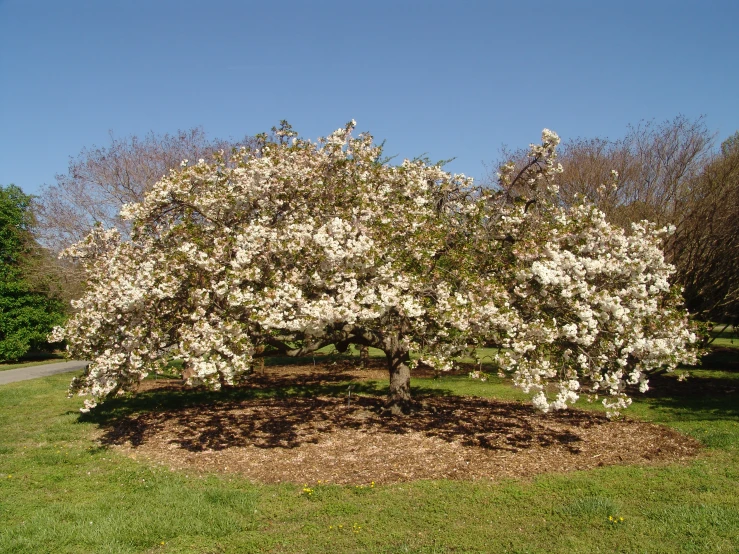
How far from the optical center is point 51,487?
318 inches

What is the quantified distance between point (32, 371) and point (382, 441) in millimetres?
19929

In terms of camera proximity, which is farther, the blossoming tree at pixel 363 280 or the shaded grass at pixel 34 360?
the shaded grass at pixel 34 360

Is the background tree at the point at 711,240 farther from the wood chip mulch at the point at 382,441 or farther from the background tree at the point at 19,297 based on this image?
the background tree at the point at 19,297

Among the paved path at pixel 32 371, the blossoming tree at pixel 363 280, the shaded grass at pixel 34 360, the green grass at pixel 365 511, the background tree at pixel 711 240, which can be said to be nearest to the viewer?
the green grass at pixel 365 511

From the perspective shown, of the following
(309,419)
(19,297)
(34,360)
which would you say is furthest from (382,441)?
(34,360)

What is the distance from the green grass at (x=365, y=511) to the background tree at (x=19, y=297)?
19145 mm

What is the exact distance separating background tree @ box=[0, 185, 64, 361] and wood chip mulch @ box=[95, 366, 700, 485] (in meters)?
16.6

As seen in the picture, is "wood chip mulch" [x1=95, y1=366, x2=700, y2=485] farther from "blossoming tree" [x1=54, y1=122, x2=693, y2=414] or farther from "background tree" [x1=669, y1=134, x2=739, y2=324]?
"background tree" [x1=669, y1=134, x2=739, y2=324]

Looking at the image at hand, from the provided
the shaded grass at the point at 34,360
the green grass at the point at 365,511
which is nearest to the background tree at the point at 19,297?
the shaded grass at the point at 34,360

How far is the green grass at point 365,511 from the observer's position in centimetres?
595

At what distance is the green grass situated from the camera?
595 centimetres

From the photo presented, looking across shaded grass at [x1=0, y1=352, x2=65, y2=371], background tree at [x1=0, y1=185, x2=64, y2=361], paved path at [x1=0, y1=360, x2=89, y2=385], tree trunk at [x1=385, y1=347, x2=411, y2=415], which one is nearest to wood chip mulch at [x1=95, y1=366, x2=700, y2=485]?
tree trunk at [x1=385, y1=347, x2=411, y2=415]

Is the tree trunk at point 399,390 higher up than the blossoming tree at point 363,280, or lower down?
lower down

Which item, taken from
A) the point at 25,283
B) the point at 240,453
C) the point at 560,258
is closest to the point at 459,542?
the point at 560,258
